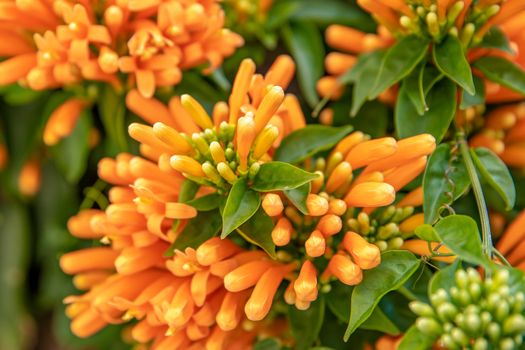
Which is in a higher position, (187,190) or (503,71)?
(503,71)

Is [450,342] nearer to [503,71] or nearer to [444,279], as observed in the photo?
[444,279]

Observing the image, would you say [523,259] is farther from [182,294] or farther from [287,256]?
[182,294]

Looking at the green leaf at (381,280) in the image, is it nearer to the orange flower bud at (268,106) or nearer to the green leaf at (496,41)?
the orange flower bud at (268,106)

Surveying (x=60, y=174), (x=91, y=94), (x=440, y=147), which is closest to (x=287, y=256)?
(x=440, y=147)

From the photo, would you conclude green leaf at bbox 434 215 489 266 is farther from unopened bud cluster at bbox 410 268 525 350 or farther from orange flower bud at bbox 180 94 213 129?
orange flower bud at bbox 180 94 213 129

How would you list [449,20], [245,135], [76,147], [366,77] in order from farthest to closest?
[76,147] < [366,77] < [449,20] < [245,135]

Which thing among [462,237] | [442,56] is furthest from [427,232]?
[442,56]

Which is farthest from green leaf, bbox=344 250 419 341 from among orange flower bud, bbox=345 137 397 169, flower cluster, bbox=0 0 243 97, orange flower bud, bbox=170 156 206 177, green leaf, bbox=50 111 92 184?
green leaf, bbox=50 111 92 184

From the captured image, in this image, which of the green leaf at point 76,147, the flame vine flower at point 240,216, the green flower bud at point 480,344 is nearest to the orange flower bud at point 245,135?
the flame vine flower at point 240,216
